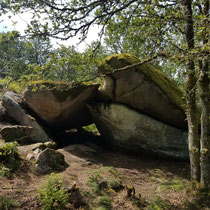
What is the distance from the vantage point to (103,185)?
6258 millimetres

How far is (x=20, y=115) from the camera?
37.7ft

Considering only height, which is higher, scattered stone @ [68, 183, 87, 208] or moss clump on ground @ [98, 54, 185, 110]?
moss clump on ground @ [98, 54, 185, 110]

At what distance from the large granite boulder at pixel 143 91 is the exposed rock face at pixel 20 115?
185 inches

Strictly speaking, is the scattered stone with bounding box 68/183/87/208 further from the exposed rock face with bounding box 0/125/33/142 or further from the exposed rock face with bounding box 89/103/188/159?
the exposed rock face with bounding box 89/103/188/159

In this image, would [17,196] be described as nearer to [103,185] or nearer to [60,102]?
[103,185]

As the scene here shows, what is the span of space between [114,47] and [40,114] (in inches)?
693

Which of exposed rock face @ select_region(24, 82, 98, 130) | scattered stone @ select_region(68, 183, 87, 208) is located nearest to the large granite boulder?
exposed rock face @ select_region(24, 82, 98, 130)

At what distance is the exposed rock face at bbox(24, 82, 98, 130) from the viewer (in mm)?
10180

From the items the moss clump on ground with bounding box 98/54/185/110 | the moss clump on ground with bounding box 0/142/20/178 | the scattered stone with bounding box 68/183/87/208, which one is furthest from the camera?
the moss clump on ground with bounding box 98/54/185/110

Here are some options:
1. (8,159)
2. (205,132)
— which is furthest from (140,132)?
(8,159)

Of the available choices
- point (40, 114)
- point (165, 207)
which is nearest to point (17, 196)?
point (165, 207)

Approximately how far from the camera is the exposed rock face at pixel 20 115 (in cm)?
1063

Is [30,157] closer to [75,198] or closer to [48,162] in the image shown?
[48,162]

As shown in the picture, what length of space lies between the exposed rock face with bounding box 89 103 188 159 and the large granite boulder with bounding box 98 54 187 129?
1.43ft
